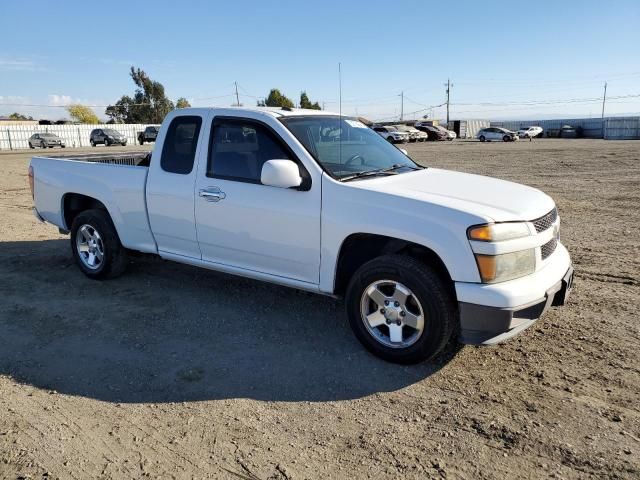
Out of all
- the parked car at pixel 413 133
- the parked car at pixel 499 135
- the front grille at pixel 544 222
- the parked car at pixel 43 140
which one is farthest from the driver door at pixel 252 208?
the parked car at pixel 499 135

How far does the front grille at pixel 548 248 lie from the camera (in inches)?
152

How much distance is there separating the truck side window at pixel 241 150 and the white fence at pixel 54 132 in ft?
159

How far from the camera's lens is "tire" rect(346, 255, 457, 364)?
3.69 metres

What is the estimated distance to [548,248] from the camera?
13.1 feet

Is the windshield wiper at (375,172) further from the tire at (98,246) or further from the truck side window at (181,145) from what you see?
the tire at (98,246)

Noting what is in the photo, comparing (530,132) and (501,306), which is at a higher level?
(530,132)

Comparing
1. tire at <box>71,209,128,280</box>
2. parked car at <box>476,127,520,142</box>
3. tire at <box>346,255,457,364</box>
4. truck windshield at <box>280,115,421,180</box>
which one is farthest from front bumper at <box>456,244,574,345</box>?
parked car at <box>476,127,520,142</box>

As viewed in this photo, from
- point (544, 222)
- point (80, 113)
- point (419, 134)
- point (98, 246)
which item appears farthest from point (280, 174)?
point (80, 113)

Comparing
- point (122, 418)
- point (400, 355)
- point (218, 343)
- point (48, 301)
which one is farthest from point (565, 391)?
point (48, 301)

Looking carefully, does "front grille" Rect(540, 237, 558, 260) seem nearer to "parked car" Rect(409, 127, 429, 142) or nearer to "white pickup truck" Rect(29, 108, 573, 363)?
"white pickup truck" Rect(29, 108, 573, 363)

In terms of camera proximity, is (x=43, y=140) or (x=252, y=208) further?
(x=43, y=140)

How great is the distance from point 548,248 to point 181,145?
11.0 ft

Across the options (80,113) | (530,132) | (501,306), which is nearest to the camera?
(501,306)

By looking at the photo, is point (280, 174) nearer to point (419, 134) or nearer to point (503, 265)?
point (503, 265)
